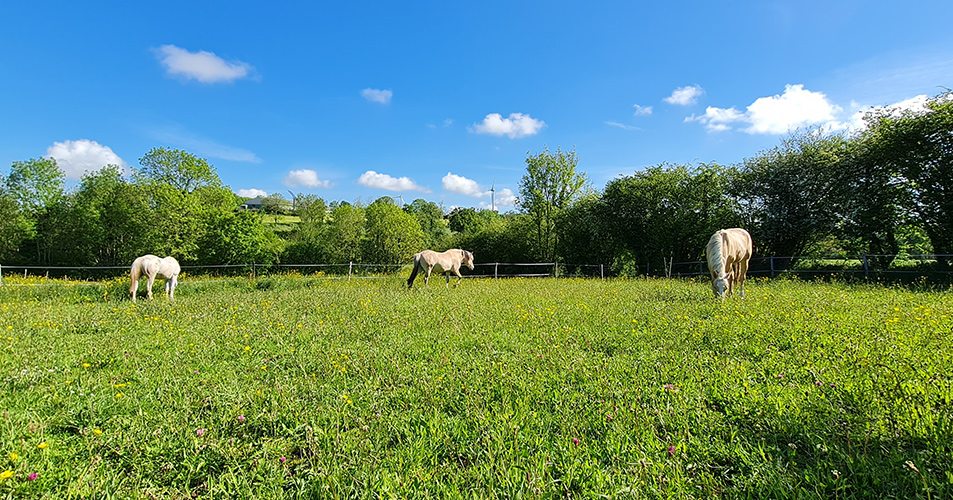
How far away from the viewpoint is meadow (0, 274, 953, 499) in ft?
6.77

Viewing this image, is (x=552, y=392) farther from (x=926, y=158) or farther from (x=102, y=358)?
(x=926, y=158)

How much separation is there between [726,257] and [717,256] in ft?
1.51

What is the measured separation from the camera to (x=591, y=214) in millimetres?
21141

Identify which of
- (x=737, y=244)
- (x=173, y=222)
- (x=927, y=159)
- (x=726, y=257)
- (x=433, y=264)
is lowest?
(x=433, y=264)

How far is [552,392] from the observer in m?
3.24

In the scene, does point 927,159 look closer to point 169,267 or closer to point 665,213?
point 665,213

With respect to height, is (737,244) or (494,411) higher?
(737,244)

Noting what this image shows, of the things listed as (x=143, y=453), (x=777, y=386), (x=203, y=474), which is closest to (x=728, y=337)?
(x=777, y=386)

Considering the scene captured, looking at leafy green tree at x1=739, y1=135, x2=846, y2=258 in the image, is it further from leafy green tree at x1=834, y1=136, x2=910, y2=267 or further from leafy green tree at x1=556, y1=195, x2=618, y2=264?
leafy green tree at x1=556, y1=195, x2=618, y2=264

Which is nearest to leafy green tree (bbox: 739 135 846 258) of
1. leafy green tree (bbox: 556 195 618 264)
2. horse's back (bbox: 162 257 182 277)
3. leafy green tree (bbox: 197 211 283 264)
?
leafy green tree (bbox: 556 195 618 264)

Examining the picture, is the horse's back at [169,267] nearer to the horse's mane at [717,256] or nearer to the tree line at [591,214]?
the horse's mane at [717,256]

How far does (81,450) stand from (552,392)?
344 cm

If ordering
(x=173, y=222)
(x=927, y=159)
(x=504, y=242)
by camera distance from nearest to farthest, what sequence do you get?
(x=927, y=159), (x=173, y=222), (x=504, y=242)

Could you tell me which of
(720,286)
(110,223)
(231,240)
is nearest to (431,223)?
(231,240)
